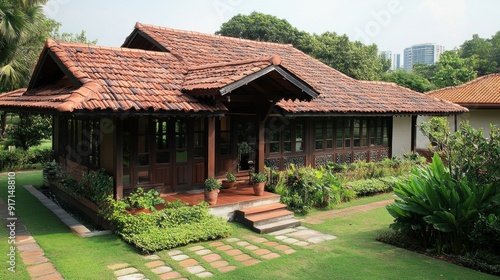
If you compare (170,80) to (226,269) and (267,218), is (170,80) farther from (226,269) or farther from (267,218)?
(226,269)

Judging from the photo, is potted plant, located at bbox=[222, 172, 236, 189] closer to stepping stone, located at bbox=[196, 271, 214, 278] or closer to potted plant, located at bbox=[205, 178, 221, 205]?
potted plant, located at bbox=[205, 178, 221, 205]

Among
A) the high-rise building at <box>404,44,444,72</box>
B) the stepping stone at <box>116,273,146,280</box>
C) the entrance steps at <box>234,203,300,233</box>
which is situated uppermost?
the high-rise building at <box>404,44,444,72</box>

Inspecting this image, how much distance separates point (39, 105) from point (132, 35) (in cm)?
596

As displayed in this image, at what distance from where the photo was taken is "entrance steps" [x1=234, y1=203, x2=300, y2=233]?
884 cm

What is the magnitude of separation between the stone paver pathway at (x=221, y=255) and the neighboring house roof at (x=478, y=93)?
17771 millimetres

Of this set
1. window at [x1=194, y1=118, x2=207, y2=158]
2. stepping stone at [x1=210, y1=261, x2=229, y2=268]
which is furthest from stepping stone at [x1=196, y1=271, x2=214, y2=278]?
window at [x1=194, y1=118, x2=207, y2=158]

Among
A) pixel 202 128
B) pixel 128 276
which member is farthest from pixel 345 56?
pixel 128 276

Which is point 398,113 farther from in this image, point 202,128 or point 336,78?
point 202,128

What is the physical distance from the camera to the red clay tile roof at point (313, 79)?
12.5 meters

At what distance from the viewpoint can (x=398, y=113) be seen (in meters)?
14.4

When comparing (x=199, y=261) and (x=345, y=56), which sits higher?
(x=345, y=56)

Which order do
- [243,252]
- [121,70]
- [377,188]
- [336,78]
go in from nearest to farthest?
[243,252] → [121,70] → [377,188] → [336,78]

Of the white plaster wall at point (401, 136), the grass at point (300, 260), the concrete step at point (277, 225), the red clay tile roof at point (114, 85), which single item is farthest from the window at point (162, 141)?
the white plaster wall at point (401, 136)

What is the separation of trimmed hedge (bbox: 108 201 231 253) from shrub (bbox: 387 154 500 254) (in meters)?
3.58
